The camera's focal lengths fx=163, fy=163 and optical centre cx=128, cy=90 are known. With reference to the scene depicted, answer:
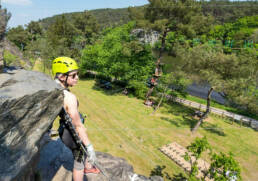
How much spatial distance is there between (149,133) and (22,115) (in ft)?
47.0

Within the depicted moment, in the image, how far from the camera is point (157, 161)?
11898 mm

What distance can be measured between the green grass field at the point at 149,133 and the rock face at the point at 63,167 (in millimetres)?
4227

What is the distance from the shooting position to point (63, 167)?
5.18m

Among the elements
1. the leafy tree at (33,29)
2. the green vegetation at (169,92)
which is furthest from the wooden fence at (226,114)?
the leafy tree at (33,29)

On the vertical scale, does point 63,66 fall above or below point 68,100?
above

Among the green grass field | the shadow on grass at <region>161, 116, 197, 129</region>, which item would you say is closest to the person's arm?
the green grass field

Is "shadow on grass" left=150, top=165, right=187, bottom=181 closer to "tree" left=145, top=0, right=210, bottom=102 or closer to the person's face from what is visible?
the person's face

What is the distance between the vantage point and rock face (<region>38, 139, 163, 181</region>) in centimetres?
489

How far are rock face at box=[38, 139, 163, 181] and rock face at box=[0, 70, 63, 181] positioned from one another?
2.30 m

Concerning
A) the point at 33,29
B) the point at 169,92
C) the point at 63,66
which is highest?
the point at 33,29

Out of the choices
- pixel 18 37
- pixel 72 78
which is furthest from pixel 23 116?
pixel 18 37

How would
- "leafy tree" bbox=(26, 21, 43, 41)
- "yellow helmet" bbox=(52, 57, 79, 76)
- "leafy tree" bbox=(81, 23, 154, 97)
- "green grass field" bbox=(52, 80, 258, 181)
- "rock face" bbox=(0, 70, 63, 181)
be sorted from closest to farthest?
"rock face" bbox=(0, 70, 63, 181), "yellow helmet" bbox=(52, 57, 79, 76), "green grass field" bbox=(52, 80, 258, 181), "leafy tree" bbox=(81, 23, 154, 97), "leafy tree" bbox=(26, 21, 43, 41)

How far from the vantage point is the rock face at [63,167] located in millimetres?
4891

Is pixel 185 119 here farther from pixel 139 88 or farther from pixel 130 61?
pixel 130 61
